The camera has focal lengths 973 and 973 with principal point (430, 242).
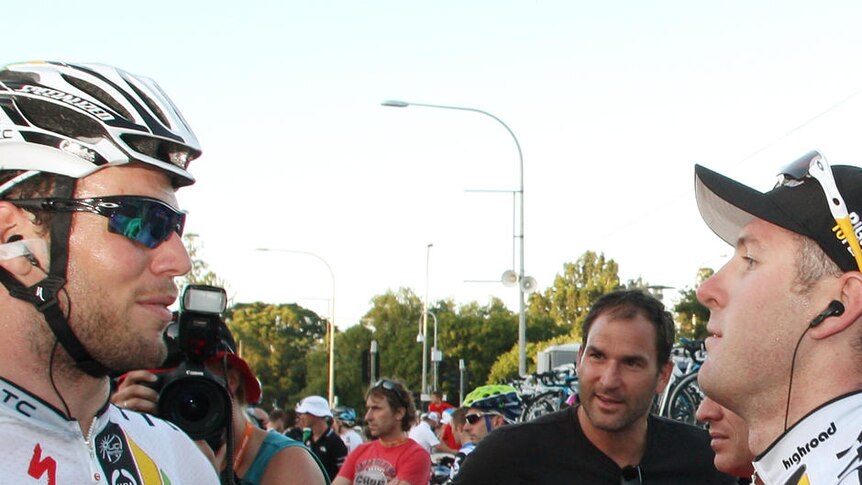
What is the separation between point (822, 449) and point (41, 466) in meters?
1.72

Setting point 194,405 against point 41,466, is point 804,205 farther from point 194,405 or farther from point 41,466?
point 194,405

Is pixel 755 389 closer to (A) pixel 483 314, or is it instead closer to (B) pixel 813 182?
(B) pixel 813 182

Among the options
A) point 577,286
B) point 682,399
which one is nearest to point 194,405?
point 682,399

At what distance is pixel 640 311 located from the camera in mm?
4160

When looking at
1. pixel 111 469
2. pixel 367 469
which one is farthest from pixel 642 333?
pixel 367 469

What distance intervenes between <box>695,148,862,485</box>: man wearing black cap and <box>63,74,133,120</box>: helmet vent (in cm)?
151

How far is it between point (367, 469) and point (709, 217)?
6.11m

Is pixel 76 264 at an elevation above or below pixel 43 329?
above

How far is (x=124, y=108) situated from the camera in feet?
7.87

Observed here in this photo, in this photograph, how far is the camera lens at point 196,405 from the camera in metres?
3.26

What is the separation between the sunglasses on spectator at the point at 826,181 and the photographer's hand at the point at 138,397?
→ 2143mm

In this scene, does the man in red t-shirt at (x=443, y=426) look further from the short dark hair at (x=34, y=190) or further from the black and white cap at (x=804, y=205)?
the short dark hair at (x=34, y=190)

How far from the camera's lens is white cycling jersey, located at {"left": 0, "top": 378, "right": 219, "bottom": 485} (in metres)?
2.17

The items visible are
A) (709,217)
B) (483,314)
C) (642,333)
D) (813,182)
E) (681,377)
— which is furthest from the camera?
(483,314)
